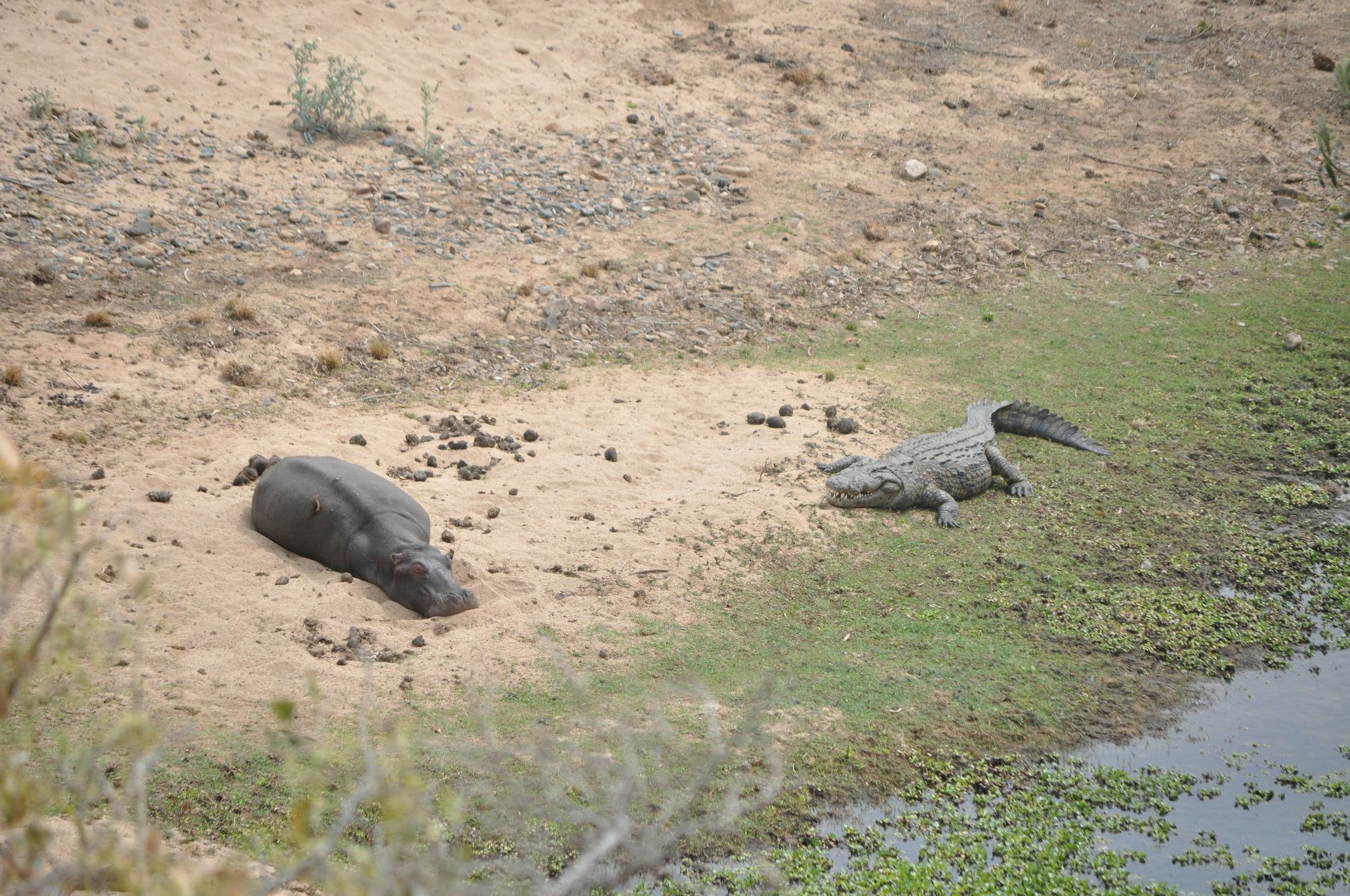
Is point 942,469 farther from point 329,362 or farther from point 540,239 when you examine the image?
point 540,239

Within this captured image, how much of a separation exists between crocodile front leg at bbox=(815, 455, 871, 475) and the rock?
292 inches

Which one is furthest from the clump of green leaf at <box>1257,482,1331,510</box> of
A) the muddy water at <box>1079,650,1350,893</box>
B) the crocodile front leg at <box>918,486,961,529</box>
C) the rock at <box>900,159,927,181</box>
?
the rock at <box>900,159,927,181</box>

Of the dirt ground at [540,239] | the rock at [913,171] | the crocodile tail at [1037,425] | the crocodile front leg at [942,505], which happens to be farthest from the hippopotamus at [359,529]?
the rock at [913,171]

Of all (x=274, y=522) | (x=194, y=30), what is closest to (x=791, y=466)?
(x=274, y=522)

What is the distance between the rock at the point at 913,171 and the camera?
51.0 feet

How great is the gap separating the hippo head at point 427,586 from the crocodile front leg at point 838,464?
11.5 feet

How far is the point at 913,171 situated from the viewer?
15.6 m

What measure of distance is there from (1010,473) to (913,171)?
23.7ft

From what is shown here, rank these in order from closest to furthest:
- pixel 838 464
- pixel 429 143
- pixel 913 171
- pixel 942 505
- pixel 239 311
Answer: pixel 942 505, pixel 838 464, pixel 239 311, pixel 429 143, pixel 913 171

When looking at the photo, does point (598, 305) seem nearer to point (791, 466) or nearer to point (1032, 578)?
point (791, 466)

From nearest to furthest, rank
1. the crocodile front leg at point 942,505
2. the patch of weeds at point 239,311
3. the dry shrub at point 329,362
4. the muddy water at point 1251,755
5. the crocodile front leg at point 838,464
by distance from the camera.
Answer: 1. the muddy water at point 1251,755
2. the crocodile front leg at point 942,505
3. the crocodile front leg at point 838,464
4. the dry shrub at point 329,362
5. the patch of weeds at point 239,311

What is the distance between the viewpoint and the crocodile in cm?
887

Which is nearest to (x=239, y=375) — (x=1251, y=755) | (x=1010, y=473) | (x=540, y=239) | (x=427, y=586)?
(x=427, y=586)

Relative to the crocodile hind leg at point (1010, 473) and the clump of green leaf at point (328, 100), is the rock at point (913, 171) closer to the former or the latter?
the crocodile hind leg at point (1010, 473)
